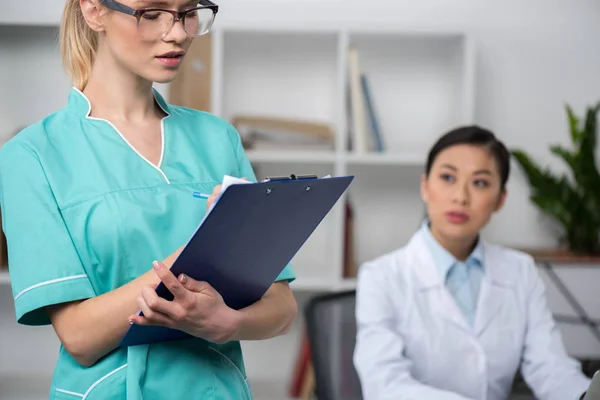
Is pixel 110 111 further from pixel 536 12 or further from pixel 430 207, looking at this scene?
pixel 536 12

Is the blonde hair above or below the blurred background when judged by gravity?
above

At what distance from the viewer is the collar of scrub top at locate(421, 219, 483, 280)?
201cm

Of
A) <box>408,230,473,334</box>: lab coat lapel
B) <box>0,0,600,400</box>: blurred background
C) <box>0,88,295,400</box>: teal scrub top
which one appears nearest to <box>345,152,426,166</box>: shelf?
<box>0,0,600,400</box>: blurred background

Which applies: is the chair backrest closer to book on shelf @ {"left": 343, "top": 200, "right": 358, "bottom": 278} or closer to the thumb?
the thumb

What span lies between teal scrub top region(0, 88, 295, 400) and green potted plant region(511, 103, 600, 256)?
2450 millimetres

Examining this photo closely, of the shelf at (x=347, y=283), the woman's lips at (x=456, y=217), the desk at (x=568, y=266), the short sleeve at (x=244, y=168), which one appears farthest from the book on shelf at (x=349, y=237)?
the short sleeve at (x=244, y=168)

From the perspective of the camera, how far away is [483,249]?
82.0 inches

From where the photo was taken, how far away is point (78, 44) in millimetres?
1153

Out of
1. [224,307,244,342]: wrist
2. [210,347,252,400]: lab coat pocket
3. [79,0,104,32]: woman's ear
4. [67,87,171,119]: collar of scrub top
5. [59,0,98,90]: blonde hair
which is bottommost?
[210,347,252,400]: lab coat pocket

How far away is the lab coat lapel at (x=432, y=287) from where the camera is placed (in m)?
1.95

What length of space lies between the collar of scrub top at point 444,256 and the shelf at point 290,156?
1.13m

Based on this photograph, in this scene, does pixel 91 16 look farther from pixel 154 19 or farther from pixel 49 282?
pixel 49 282

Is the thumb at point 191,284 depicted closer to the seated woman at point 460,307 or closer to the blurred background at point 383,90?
the seated woman at point 460,307

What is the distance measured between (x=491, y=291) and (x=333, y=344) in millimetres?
419
